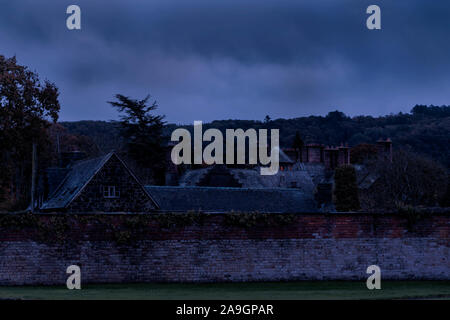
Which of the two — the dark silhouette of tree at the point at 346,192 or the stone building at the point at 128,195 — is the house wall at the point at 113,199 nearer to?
the stone building at the point at 128,195

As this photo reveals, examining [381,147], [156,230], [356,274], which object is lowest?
[356,274]

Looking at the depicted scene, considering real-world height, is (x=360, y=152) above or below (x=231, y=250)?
above

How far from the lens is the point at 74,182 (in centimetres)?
4012

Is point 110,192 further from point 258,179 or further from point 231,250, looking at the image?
point 258,179

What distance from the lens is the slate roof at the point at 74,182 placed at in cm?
3809

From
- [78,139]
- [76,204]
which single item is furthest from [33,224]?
[78,139]

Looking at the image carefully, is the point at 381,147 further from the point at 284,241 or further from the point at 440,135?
the point at 284,241

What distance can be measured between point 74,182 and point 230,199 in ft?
36.4

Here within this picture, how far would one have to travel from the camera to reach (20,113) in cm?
4594

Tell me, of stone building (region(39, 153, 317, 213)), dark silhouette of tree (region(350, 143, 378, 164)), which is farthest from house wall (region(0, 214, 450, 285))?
dark silhouette of tree (region(350, 143, 378, 164))

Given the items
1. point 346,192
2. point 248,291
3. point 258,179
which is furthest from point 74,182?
point 258,179

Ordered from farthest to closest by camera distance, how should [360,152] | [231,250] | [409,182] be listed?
[360,152] < [409,182] < [231,250]

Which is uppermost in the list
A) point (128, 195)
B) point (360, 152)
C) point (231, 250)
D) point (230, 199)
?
point (360, 152)

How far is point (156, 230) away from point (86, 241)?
2.91m
